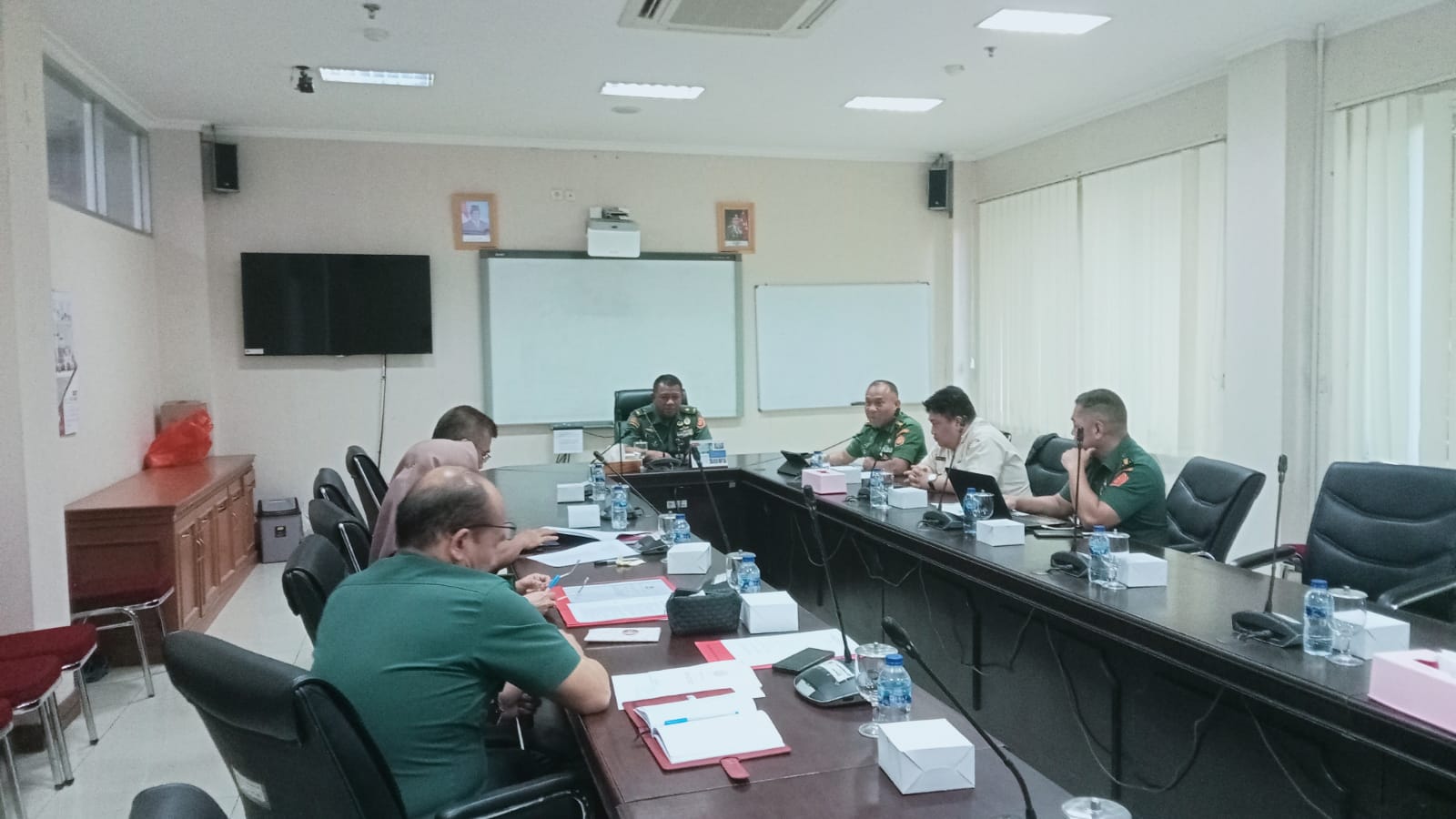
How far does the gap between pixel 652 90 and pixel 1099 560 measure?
391 centimetres

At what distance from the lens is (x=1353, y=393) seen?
14.4 feet

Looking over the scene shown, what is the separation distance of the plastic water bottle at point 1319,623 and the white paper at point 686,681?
3.58ft

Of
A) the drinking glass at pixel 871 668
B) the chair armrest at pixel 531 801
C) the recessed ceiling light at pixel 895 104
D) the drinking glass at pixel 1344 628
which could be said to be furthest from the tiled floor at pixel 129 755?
the recessed ceiling light at pixel 895 104

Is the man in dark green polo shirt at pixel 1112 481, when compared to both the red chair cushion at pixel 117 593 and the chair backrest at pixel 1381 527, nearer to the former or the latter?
the chair backrest at pixel 1381 527

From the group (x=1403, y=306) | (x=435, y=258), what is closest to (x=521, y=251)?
(x=435, y=258)

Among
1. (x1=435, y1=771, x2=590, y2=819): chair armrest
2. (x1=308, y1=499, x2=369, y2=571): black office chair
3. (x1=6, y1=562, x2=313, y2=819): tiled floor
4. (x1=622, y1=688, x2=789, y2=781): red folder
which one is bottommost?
(x1=6, y1=562, x2=313, y2=819): tiled floor

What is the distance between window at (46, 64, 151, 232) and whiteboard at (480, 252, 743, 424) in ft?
6.84

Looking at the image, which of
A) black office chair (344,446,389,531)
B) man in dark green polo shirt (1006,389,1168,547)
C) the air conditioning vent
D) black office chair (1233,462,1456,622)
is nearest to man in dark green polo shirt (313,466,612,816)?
man in dark green polo shirt (1006,389,1168,547)

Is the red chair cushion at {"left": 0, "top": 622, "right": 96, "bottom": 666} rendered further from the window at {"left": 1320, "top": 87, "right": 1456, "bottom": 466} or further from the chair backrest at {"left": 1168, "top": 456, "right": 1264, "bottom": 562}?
the window at {"left": 1320, "top": 87, "right": 1456, "bottom": 466}

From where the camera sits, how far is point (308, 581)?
207 centimetres

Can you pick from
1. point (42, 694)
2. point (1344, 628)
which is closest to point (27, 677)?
point (42, 694)

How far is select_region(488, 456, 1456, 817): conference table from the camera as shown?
5.32 ft

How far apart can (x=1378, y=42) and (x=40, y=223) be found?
5604mm

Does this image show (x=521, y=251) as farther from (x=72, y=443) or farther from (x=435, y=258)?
(x=72, y=443)
